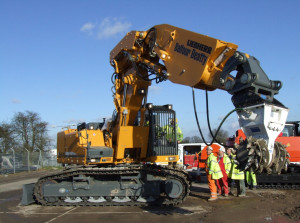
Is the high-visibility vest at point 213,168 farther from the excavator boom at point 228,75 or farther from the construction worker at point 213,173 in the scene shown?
the excavator boom at point 228,75

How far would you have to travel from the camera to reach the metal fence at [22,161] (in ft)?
78.3

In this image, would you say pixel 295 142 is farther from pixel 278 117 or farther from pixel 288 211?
pixel 278 117

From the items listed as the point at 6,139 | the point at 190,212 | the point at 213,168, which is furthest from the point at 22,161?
the point at 190,212

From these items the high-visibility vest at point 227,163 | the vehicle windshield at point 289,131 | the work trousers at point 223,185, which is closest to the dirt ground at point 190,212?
the work trousers at point 223,185

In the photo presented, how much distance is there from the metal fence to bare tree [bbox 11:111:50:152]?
9281mm

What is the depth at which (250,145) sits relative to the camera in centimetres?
423

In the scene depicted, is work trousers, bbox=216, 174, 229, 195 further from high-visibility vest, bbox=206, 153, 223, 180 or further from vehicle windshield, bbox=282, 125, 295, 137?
vehicle windshield, bbox=282, 125, 295, 137

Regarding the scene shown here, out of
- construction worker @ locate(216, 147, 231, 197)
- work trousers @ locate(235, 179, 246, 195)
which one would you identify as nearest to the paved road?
construction worker @ locate(216, 147, 231, 197)

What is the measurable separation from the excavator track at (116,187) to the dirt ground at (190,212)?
0.29m

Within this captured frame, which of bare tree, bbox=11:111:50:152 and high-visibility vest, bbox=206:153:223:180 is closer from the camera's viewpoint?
high-visibility vest, bbox=206:153:223:180

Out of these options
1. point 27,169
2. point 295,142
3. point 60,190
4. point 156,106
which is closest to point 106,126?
point 156,106

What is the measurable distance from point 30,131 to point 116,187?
107 ft

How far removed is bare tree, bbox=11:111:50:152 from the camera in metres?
37.5

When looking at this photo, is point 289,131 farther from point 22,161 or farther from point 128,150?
point 22,161
